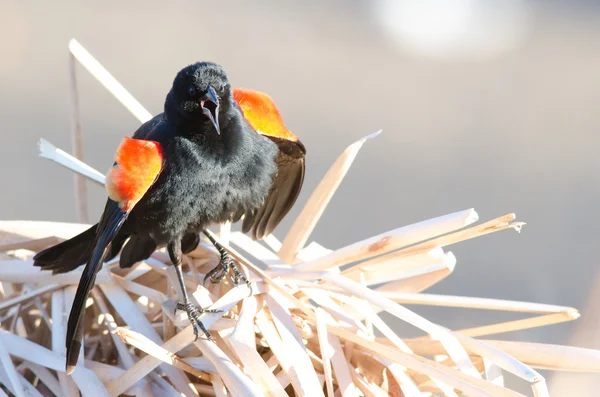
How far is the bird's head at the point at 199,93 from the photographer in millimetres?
1590

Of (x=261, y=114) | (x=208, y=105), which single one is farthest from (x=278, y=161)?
(x=208, y=105)

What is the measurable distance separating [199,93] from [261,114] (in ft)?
0.76

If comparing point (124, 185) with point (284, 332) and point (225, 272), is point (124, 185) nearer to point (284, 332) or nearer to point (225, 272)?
point (225, 272)

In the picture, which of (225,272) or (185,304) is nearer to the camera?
(185,304)

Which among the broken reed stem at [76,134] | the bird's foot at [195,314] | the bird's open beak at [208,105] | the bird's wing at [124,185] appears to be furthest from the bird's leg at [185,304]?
the broken reed stem at [76,134]

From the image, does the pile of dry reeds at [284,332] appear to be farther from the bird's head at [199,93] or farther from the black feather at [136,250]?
the bird's head at [199,93]

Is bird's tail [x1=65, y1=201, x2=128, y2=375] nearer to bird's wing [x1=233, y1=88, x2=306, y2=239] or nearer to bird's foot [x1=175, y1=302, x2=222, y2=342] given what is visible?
bird's foot [x1=175, y1=302, x2=222, y2=342]

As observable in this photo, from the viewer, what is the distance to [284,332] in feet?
4.32

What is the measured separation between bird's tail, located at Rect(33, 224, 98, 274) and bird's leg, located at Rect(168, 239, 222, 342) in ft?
0.49

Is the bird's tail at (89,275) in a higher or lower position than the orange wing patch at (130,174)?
lower

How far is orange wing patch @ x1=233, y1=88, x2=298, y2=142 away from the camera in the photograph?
178 cm

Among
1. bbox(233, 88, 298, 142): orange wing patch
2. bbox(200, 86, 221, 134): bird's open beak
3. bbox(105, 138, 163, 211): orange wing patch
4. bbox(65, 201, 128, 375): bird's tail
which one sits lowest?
bbox(65, 201, 128, 375): bird's tail

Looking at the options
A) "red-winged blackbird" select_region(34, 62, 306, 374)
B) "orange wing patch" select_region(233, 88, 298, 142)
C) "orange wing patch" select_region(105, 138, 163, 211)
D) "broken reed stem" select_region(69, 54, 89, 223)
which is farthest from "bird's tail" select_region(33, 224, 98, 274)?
"orange wing patch" select_region(233, 88, 298, 142)

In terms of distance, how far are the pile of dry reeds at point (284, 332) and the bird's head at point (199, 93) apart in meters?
0.26
